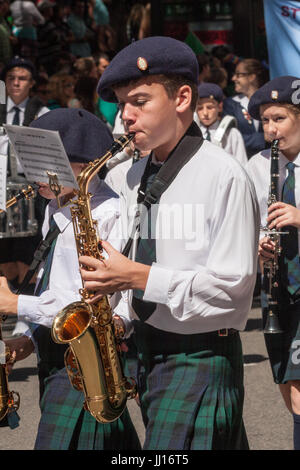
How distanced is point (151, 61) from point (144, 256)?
2.04ft

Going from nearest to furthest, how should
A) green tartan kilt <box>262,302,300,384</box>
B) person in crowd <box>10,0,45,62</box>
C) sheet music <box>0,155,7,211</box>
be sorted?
1. sheet music <box>0,155,7,211</box>
2. green tartan kilt <box>262,302,300,384</box>
3. person in crowd <box>10,0,45,62</box>

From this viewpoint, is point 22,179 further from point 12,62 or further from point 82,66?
point 82,66

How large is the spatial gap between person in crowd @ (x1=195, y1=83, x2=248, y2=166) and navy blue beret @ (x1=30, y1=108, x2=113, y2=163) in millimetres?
4383

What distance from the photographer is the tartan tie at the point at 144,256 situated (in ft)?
10.2

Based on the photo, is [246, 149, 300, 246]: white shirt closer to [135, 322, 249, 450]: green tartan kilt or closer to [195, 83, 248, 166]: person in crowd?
[135, 322, 249, 450]: green tartan kilt

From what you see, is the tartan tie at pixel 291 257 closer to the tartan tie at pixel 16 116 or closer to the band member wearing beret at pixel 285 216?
the band member wearing beret at pixel 285 216

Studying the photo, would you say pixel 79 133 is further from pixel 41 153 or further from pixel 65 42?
pixel 65 42

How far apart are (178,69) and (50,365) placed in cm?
Answer: 121

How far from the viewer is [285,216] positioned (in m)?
4.38

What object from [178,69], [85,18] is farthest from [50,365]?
[85,18]

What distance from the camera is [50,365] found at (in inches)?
142

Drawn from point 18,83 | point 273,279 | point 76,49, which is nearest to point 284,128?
point 273,279

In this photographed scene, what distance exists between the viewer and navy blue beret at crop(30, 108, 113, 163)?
12.0 ft

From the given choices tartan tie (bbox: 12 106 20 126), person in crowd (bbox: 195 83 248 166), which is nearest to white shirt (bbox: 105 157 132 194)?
person in crowd (bbox: 195 83 248 166)
